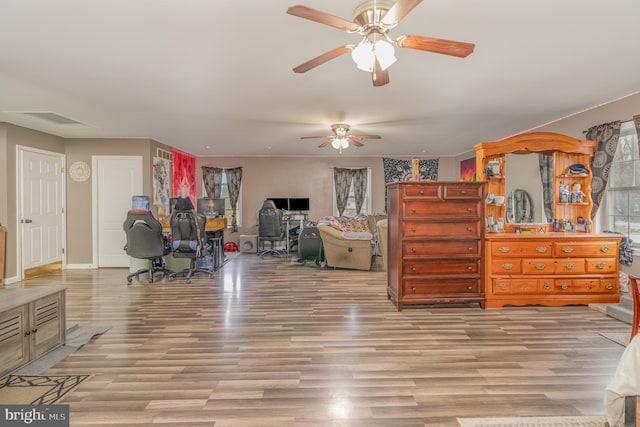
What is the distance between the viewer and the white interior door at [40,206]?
5.73 metres

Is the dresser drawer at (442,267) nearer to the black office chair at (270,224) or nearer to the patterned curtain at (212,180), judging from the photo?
the black office chair at (270,224)

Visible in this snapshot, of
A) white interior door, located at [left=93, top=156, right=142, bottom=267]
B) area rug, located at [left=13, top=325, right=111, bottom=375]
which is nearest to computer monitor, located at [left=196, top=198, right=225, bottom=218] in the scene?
white interior door, located at [left=93, top=156, right=142, bottom=267]

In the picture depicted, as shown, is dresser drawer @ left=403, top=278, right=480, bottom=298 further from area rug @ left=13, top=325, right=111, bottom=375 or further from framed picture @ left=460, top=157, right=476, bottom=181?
framed picture @ left=460, top=157, right=476, bottom=181

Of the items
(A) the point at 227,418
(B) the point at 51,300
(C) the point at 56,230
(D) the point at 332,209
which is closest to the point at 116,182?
(C) the point at 56,230

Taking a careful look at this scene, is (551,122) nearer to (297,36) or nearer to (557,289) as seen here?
(557,289)

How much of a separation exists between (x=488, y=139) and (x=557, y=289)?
398cm

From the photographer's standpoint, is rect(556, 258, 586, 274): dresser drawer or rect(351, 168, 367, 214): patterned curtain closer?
rect(556, 258, 586, 274): dresser drawer

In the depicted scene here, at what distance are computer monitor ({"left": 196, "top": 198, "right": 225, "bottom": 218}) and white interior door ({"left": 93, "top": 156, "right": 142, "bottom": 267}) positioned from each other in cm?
164

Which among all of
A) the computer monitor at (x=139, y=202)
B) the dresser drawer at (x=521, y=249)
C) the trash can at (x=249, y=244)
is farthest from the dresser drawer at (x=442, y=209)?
the trash can at (x=249, y=244)

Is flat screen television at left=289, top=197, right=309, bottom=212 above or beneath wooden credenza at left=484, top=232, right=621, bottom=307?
above

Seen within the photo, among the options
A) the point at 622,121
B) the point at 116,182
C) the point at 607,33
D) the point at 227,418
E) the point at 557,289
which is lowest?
the point at 227,418

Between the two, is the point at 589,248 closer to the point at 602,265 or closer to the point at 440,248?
the point at 602,265

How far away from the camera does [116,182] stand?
22.1ft

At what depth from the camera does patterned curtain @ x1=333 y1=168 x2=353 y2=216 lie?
367 inches
